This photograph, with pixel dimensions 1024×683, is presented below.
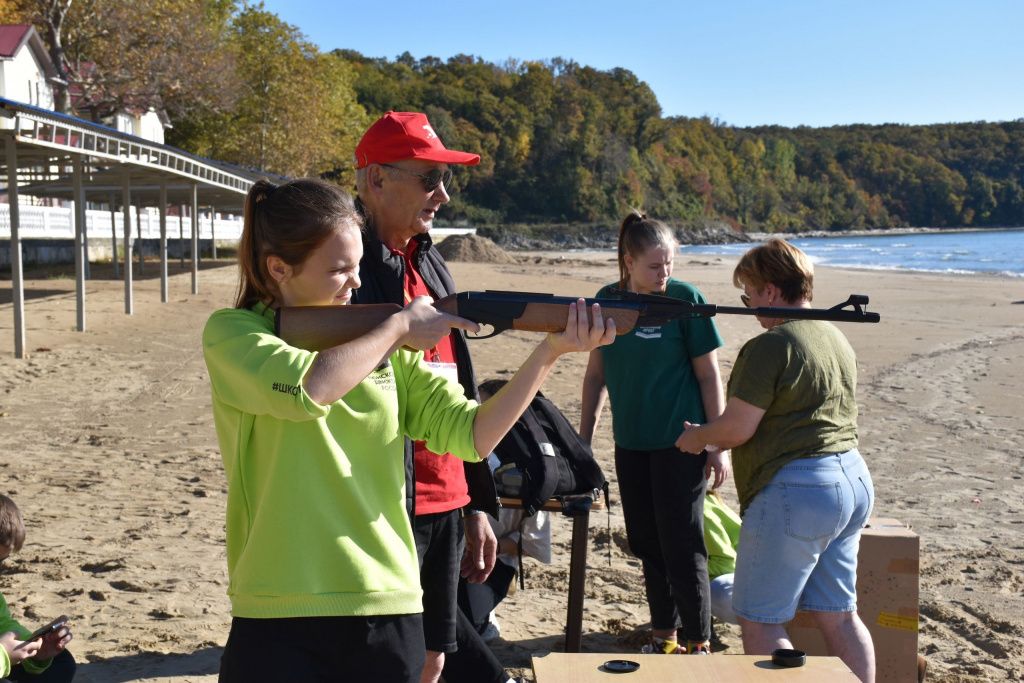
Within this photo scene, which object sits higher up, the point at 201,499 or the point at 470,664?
the point at 470,664

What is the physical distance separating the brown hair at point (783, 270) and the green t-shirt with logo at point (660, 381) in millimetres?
782

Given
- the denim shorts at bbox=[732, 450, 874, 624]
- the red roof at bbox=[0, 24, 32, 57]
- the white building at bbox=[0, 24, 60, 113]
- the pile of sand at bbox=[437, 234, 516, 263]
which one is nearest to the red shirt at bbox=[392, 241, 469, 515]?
the denim shorts at bbox=[732, 450, 874, 624]

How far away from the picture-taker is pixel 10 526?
354cm

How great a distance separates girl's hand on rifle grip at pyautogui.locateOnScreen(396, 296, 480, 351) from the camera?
97.9 inches

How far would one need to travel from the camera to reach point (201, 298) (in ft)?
72.9

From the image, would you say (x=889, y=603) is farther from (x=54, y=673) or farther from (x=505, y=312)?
(x=54, y=673)

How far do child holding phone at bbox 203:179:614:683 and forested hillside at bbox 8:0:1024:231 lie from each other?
36131mm

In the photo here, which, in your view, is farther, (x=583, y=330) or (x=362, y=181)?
(x=362, y=181)

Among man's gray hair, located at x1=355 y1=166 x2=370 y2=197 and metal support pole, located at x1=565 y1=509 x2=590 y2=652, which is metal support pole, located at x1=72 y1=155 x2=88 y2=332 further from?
man's gray hair, located at x1=355 y1=166 x2=370 y2=197

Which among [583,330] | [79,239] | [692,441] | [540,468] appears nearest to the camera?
[583,330]

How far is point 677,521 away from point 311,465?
2.57 metres

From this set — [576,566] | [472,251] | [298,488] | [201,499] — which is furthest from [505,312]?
[472,251]

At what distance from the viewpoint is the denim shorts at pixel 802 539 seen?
3.55 m

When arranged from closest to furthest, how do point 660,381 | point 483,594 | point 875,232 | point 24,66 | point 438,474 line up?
1. point 438,474
2. point 483,594
3. point 660,381
4. point 24,66
5. point 875,232
